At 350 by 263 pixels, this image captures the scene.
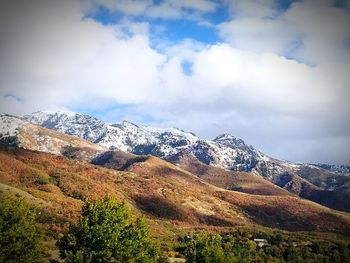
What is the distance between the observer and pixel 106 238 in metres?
44.4

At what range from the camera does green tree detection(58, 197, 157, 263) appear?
143ft

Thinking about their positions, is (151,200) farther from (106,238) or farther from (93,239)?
(93,239)

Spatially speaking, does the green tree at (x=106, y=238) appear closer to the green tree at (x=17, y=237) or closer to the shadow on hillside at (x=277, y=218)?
the green tree at (x=17, y=237)

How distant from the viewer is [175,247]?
268ft

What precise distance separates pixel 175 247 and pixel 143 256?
3660cm

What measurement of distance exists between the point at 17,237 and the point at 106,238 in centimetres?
938

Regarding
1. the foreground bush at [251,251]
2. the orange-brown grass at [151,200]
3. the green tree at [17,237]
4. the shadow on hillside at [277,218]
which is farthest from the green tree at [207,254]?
the shadow on hillside at [277,218]

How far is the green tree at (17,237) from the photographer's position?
42219mm

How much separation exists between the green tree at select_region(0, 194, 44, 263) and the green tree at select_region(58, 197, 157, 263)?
3024 mm

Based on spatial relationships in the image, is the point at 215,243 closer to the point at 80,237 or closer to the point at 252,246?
A: the point at 80,237

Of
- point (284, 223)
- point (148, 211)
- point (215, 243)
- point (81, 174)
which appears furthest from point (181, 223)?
point (215, 243)

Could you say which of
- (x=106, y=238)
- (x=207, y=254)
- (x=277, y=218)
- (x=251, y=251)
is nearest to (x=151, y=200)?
(x=277, y=218)

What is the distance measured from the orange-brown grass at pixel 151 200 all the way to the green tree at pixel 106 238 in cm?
3166

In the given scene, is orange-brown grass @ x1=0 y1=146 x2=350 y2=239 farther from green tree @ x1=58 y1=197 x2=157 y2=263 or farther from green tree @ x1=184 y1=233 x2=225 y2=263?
green tree @ x1=184 y1=233 x2=225 y2=263
